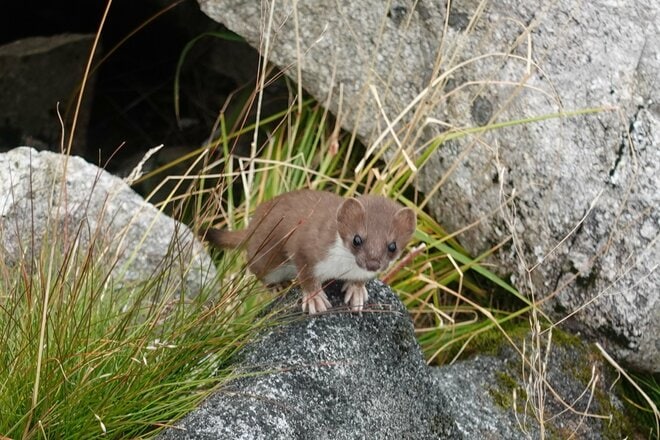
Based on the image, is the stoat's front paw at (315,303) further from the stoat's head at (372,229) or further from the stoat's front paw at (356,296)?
the stoat's head at (372,229)

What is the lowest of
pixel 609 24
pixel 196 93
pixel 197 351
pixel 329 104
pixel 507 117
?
pixel 196 93

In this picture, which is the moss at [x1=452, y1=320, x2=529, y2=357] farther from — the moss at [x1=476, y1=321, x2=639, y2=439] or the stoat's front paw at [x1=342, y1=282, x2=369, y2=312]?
the stoat's front paw at [x1=342, y1=282, x2=369, y2=312]

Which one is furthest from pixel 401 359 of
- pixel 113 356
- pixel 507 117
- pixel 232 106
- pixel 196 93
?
pixel 196 93

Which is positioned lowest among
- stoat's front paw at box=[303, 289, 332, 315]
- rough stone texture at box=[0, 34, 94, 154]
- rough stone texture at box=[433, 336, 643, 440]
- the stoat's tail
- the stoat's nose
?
rough stone texture at box=[0, 34, 94, 154]

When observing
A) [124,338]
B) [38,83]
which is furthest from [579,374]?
[38,83]

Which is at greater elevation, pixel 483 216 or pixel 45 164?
pixel 483 216

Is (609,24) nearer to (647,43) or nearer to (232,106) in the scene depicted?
(647,43)

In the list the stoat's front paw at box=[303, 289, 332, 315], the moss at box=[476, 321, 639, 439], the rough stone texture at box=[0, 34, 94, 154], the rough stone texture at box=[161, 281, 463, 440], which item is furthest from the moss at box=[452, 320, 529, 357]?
the rough stone texture at box=[0, 34, 94, 154]

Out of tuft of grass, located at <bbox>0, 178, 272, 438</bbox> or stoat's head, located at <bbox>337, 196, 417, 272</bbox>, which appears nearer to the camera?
tuft of grass, located at <bbox>0, 178, 272, 438</bbox>
